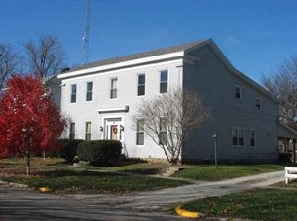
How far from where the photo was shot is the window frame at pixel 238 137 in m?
34.9

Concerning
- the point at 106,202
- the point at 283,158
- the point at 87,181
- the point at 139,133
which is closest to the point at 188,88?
the point at 139,133

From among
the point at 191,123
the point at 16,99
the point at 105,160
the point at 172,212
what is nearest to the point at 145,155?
the point at 105,160

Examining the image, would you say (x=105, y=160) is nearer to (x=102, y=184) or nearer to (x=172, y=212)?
(x=102, y=184)

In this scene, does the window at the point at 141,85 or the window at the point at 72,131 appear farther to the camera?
the window at the point at 72,131

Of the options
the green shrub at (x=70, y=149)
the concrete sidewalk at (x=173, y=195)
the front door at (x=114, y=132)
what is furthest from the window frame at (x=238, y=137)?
the concrete sidewalk at (x=173, y=195)

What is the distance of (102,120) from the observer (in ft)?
118

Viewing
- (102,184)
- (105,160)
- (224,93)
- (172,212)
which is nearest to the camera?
(172,212)

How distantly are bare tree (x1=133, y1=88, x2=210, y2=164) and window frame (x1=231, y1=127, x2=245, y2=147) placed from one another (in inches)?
202

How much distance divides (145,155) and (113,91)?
568cm

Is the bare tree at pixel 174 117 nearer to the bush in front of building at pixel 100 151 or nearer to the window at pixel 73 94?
the bush in front of building at pixel 100 151

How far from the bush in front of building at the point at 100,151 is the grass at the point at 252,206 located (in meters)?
14.6

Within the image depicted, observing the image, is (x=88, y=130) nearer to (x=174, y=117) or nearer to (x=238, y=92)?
(x=174, y=117)

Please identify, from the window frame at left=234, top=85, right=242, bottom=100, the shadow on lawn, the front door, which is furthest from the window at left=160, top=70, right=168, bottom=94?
the shadow on lawn

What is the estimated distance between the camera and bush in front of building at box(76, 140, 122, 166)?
30.8m
